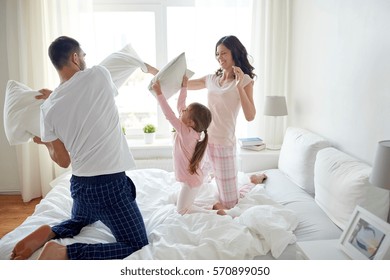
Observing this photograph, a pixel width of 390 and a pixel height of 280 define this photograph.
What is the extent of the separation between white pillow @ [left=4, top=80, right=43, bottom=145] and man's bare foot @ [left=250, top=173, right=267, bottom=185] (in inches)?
57.1

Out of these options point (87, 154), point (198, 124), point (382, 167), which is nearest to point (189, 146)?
point (198, 124)

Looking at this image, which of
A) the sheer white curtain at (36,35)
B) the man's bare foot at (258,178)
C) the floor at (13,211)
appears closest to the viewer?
the man's bare foot at (258,178)

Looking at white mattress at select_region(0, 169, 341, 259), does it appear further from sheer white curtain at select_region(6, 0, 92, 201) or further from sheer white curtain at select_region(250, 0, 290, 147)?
sheer white curtain at select_region(6, 0, 92, 201)

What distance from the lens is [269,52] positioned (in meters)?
2.96

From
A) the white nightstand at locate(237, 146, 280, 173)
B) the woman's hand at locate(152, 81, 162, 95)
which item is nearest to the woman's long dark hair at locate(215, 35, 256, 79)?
the woman's hand at locate(152, 81, 162, 95)

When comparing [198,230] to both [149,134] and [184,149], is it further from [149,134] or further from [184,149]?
[149,134]

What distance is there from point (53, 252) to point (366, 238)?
130 centimetres

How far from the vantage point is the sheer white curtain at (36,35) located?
2.87m

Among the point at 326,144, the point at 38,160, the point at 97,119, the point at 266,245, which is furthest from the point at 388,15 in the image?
the point at 38,160

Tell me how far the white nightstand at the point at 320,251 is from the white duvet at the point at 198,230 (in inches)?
4.5

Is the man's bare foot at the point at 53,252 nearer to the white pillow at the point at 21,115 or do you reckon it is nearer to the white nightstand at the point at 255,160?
the white pillow at the point at 21,115

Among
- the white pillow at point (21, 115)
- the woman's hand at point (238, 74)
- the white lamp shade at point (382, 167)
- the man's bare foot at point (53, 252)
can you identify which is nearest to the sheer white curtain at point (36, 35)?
the white pillow at point (21, 115)

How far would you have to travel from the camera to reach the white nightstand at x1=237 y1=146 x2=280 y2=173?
267cm
